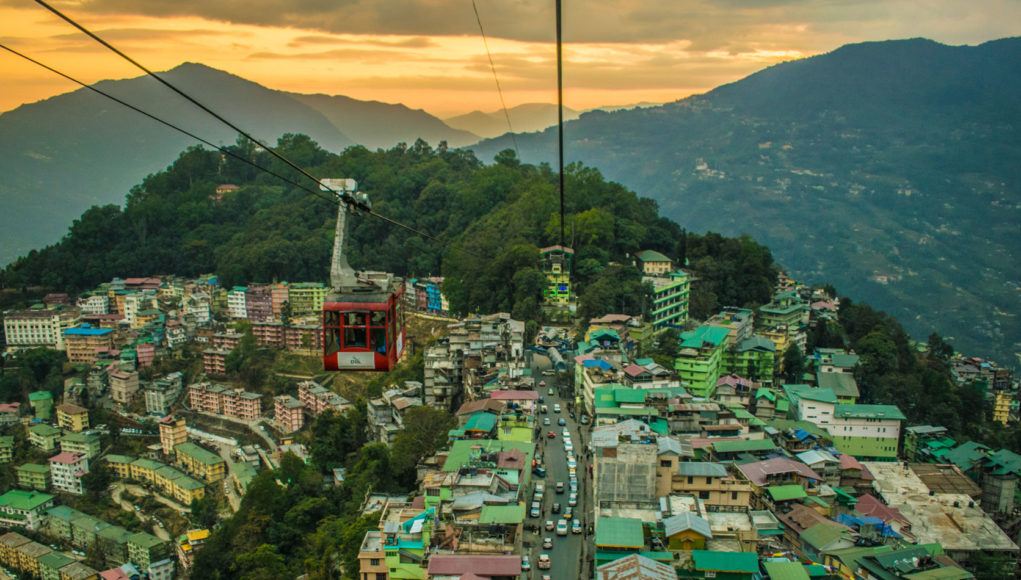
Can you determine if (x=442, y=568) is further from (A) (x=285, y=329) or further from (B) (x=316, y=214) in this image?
(B) (x=316, y=214)

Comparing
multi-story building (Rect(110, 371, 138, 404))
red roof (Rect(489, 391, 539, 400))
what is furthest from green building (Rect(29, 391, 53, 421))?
red roof (Rect(489, 391, 539, 400))

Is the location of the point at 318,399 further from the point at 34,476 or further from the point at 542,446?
the point at 542,446

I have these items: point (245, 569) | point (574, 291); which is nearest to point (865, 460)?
point (574, 291)

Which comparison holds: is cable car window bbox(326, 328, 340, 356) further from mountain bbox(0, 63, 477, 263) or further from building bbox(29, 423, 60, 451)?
mountain bbox(0, 63, 477, 263)

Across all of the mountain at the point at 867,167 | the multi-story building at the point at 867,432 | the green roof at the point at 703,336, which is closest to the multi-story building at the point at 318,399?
the green roof at the point at 703,336

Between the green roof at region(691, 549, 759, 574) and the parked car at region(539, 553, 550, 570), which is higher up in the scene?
the green roof at region(691, 549, 759, 574)

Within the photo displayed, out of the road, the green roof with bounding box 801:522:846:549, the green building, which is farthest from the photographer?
the green building
